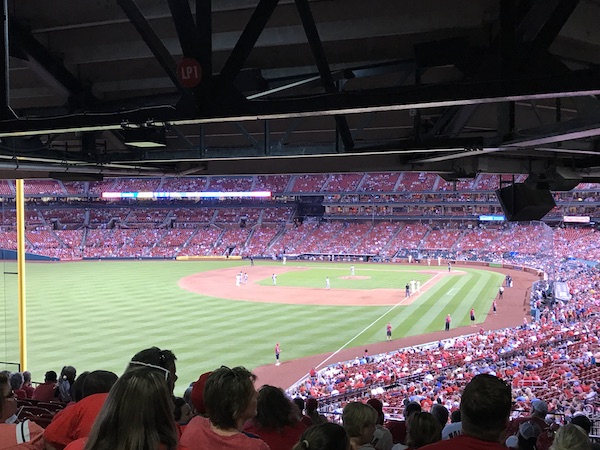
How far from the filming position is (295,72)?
5641 mm

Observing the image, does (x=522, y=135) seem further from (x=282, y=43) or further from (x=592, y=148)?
(x=282, y=43)

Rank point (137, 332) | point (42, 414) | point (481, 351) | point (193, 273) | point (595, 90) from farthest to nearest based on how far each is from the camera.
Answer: point (193, 273), point (137, 332), point (481, 351), point (42, 414), point (595, 90)

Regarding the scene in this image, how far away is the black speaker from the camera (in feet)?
29.6

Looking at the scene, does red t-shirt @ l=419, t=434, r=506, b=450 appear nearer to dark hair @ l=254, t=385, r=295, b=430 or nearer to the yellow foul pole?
dark hair @ l=254, t=385, r=295, b=430

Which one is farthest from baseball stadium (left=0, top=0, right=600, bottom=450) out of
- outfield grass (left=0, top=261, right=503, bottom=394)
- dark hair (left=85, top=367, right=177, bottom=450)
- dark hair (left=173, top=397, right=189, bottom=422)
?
outfield grass (left=0, top=261, right=503, bottom=394)

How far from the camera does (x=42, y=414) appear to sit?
20.5 ft

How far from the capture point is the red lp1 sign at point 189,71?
4.02m

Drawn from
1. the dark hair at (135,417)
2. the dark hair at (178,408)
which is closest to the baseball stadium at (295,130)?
the dark hair at (135,417)

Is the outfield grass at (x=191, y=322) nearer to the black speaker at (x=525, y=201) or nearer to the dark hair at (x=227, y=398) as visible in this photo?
the black speaker at (x=525, y=201)

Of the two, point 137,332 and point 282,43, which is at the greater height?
point 282,43

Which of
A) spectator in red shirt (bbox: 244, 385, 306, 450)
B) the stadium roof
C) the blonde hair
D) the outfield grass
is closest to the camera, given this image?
the blonde hair

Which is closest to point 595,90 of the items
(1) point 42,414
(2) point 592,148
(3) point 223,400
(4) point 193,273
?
(3) point 223,400

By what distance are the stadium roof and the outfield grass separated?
8.22 meters

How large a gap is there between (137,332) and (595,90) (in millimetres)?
23740
